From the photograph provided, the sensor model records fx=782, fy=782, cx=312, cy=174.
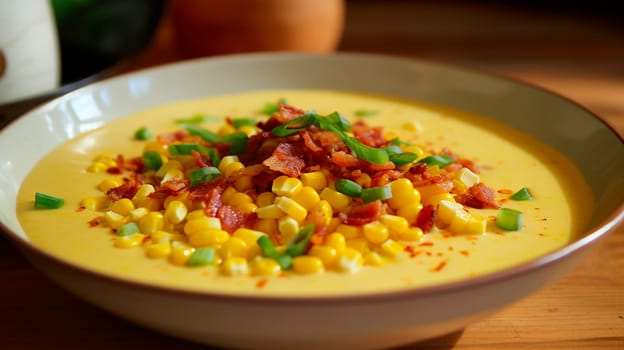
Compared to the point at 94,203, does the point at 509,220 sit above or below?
above

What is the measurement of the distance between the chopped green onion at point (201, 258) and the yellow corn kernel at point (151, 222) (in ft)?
0.63

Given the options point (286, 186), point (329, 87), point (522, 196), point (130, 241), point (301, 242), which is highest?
point (329, 87)

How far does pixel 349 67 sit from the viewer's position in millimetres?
3023

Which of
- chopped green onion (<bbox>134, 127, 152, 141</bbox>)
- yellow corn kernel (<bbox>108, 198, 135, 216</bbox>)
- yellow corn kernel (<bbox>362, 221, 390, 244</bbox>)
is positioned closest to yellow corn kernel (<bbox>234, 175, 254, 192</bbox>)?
yellow corn kernel (<bbox>108, 198, 135, 216</bbox>)

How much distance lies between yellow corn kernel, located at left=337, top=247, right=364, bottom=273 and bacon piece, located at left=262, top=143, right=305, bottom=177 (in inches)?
13.7

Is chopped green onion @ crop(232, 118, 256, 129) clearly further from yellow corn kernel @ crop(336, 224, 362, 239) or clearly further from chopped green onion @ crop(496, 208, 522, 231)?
chopped green onion @ crop(496, 208, 522, 231)

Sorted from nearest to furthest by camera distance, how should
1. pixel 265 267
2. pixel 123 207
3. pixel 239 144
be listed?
1. pixel 265 267
2. pixel 123 207
3. pixel 239 144

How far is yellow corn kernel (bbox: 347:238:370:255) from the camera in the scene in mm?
1778

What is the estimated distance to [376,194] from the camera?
1.91 meters

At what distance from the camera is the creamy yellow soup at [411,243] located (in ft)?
5.51

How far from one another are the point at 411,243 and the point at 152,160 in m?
0.86

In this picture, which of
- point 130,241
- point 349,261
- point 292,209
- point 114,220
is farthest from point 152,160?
point 349,261

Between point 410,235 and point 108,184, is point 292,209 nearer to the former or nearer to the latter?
point 410,235

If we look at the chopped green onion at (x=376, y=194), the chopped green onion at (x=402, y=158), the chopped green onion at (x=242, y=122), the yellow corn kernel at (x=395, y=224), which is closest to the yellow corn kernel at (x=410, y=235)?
the yellow corn kernel at (x=395, y=224)
